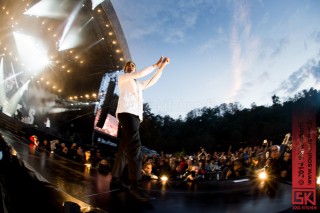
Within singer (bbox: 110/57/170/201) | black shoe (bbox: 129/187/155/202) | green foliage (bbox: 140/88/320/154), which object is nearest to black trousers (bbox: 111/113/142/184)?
singer (bbox: 110/57/170/201)

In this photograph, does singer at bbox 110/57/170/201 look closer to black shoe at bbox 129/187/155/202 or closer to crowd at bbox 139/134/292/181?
black shoe at bbox 129/187/155/202

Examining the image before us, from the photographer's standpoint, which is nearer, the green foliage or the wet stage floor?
the wet stage floor

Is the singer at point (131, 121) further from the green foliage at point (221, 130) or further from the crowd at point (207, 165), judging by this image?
the green foliage at point (221, 130)

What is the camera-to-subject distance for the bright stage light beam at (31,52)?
1919cm

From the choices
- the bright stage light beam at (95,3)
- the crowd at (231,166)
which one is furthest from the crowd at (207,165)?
the bright stage light beam at (95,3)

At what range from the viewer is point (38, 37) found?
62.0 ft

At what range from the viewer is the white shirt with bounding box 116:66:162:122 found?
10.8ft

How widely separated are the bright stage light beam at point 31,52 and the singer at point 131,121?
58.8 ft


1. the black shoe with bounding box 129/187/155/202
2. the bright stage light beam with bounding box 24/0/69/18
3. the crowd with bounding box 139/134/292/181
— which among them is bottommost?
the black shoe with bounding box 129/187/155/202

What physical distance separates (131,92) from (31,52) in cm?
1894

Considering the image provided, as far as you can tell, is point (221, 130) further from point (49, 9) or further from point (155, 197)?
point (155, 197)

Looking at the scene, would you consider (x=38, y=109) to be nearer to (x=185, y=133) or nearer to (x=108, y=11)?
(x=108, y=11)

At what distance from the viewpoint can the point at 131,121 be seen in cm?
328

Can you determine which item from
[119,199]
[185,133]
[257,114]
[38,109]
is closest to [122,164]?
[119,199]
